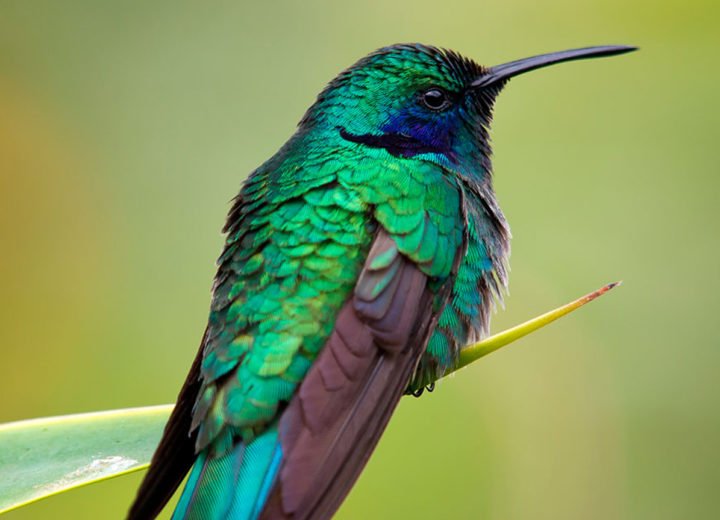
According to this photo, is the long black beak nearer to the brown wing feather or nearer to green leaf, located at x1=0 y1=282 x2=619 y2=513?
green leaf, located at x1=0 y1=282 x2=619 y2=513

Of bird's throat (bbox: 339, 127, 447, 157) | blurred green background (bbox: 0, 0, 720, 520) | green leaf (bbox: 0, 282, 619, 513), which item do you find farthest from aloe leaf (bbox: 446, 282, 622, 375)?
blurred green background (bbox: 0, 0, 720, 520)

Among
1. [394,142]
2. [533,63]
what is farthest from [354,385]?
[533,63]

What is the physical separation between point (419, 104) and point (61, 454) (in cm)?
118

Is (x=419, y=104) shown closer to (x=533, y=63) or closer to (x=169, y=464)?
(x=533, y=63)

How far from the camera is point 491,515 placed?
122 inches

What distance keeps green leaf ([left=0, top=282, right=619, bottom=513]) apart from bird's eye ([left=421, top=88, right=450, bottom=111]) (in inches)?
33.5

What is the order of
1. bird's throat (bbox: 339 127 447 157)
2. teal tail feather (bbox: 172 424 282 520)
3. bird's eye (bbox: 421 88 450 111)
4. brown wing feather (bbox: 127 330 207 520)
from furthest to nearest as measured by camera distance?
bird's eye (bbox: 421 88 450 111) < bird's throat (bbox: 339 127 447 157) < brown wing feather (bbox: 127 330 207 520) < teal tail feather (bbox: 172 424 282 520)

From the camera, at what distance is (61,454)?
152 centimetres

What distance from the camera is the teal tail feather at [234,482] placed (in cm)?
165

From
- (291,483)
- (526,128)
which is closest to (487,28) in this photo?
(526,128)

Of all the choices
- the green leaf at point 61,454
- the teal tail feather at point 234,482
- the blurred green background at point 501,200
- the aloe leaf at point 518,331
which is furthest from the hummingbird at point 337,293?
the blurred green background at point 501,200

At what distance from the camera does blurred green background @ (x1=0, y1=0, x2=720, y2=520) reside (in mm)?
3213

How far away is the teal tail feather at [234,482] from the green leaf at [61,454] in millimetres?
117

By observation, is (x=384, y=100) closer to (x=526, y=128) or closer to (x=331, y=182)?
(x=331, y=182)
